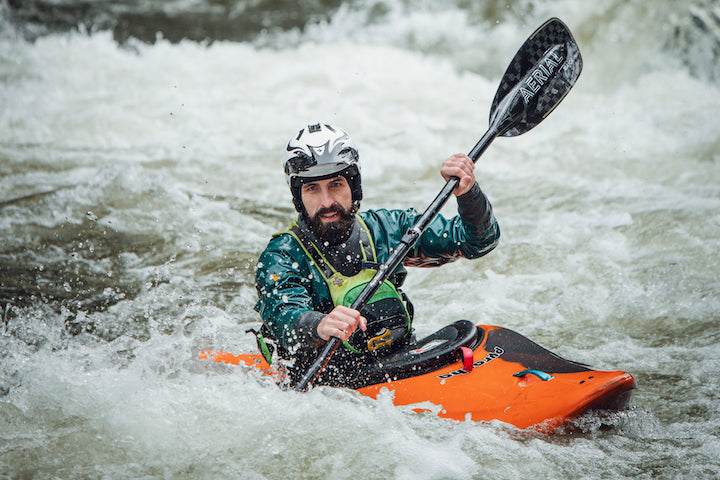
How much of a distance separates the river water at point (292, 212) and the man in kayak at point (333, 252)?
23cm

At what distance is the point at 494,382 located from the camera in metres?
3.02

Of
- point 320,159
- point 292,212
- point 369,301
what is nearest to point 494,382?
point 369,301

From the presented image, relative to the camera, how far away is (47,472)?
278cm

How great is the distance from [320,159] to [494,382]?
3.85 feet

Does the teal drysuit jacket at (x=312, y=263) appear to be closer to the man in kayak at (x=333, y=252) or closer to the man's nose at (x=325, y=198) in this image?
the man in kayak at (x=333, y=252)

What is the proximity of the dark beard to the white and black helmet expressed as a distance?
96 millimetres

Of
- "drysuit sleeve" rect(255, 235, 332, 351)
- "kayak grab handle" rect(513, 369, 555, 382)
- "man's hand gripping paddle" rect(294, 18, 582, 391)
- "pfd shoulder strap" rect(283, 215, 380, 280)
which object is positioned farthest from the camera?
"man's hand gripping paddle" rect(294, 18, 582, 391)

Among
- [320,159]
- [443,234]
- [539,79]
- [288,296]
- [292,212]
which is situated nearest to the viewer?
[288,296]

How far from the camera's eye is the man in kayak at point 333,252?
3.05 metres

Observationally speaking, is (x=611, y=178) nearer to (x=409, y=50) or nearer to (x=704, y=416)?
(x=704, y=416)

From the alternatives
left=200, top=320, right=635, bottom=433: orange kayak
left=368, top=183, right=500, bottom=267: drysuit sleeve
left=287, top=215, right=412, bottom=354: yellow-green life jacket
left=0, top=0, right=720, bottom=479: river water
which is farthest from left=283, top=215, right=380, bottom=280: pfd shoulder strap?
left=0, top=0, right=720, bottom=479: river water

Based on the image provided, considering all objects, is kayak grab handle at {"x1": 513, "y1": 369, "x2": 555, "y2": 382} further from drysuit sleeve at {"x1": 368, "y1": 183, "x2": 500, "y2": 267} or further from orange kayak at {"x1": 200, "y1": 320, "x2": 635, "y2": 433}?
drysuit sleeve at {"x1": 368, "y1": 183, "x2": 500, "y2": 267}

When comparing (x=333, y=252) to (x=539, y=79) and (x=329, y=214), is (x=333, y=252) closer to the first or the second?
(x=329, y=214)

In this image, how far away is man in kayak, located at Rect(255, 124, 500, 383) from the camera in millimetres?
3051
